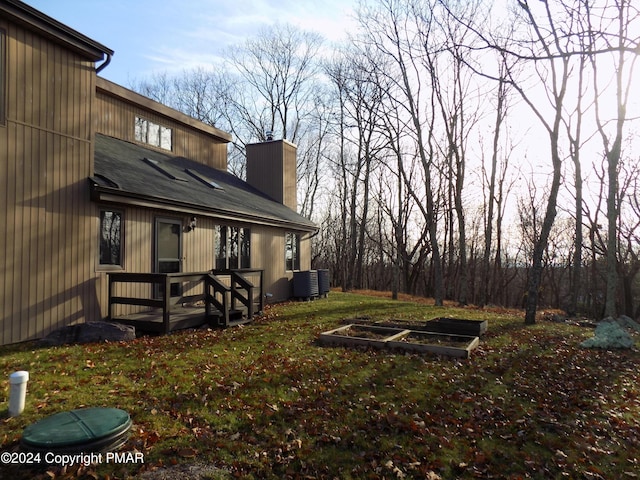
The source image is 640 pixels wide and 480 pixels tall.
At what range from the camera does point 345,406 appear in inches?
177

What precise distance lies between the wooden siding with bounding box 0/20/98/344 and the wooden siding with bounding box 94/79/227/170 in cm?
339

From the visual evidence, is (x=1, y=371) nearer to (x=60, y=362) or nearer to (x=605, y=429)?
(x=60, y=362)

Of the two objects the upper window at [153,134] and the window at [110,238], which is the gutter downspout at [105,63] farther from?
the upper window at [153,134]

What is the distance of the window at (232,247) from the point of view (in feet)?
37.8

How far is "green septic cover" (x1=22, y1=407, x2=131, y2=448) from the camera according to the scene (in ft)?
10.1

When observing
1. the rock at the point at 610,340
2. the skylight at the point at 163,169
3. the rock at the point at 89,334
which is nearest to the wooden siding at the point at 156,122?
the skylight at the point at 163,169

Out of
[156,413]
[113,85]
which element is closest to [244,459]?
[156,413]

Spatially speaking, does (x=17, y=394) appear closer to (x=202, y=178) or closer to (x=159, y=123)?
(x=202, y=178)

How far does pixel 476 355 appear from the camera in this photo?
6.71 meters

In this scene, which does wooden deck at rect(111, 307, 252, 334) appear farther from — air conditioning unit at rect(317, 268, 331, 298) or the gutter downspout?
air conditioning unit at rect(317, 268, 331, 298)

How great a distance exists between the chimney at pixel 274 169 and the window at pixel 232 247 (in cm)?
515

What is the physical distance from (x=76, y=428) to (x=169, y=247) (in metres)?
6.72

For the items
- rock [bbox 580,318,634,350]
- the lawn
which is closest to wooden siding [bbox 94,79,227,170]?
the lawn

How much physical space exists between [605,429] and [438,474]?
2170mm
